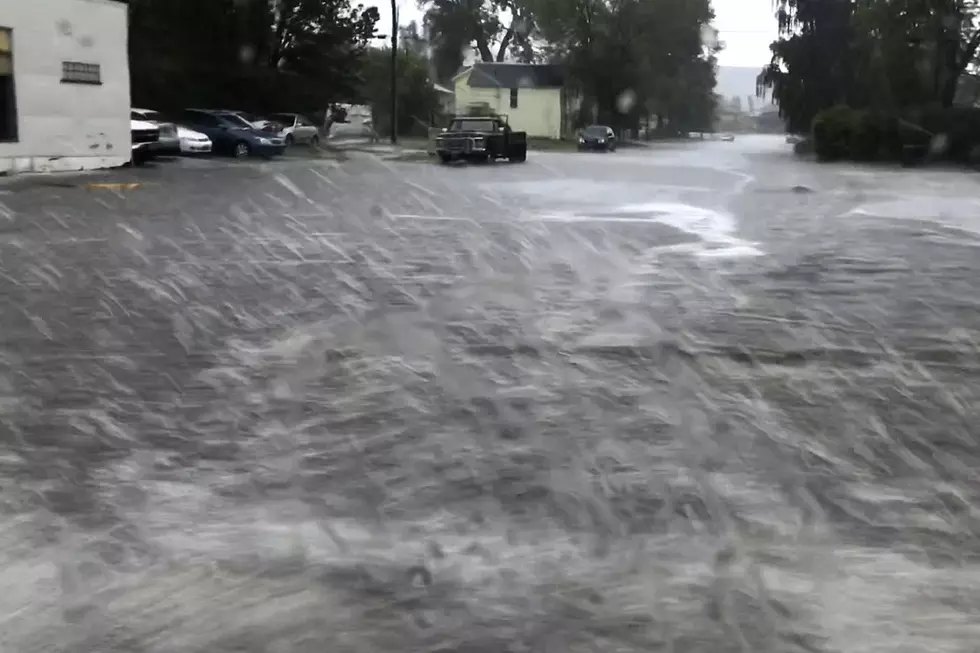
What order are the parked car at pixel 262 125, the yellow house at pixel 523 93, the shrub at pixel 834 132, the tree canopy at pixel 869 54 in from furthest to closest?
the yellow house at pixel 523 93 → the shrub at pixel 834 132 → the tree canopy at pixel 869 54 → the parked car at pixel 262 125

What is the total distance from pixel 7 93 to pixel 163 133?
775cm

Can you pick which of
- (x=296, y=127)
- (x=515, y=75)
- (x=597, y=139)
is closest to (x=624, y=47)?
(x=515, y=75)

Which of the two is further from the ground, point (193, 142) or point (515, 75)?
point (515, 75)

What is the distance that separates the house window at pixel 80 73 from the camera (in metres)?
27.4

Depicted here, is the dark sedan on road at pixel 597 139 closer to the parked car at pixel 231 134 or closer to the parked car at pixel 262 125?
the parked car at pixel 262 125

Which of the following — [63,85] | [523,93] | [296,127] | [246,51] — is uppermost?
[246,51]

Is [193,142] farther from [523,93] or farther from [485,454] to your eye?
[523,93]

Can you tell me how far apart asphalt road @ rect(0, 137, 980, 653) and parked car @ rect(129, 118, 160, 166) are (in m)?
19.5

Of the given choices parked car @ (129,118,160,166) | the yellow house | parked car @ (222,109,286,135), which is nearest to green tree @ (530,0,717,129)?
the yellow house

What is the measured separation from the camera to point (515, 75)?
273 feet

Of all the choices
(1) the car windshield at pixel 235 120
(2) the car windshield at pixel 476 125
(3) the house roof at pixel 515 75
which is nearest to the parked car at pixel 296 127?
(1) the car windshield at pixel 235 120

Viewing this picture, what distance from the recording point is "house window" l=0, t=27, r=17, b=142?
25594 mm

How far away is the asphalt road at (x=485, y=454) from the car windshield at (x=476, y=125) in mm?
27301

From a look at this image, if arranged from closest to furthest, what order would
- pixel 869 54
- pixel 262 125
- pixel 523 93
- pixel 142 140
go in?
1. pixel 142 140
2. pixel 262 125
3. pixel 869 54
4. pixel 523 93
